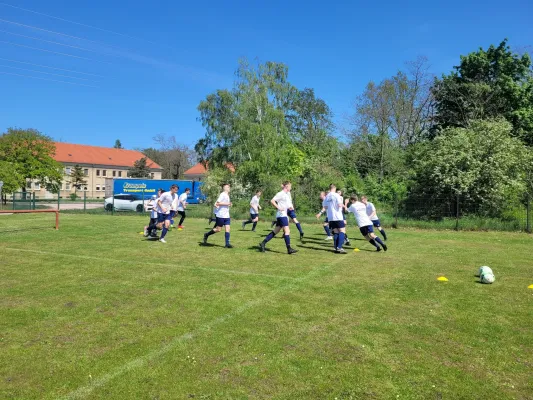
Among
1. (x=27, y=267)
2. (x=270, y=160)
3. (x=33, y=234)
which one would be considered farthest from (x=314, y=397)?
(x=270, y=160)

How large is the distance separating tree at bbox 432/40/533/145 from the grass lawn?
25029mm

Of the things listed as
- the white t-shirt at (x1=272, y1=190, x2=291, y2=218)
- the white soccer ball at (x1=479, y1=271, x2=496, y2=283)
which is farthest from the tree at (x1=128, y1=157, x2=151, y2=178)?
the white soccer ball at (x1=479, y1=271, x2=496, y2=283)

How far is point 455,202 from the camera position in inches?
827

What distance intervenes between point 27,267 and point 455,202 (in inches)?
761

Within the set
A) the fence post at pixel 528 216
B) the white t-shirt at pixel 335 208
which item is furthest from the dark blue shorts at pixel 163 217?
the fence post at pixel 528 216

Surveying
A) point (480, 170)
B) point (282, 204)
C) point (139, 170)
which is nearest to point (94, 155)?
point (139, 170)

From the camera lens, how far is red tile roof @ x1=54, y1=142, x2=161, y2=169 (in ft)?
264

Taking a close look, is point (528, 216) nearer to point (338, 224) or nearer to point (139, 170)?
point (338, 224)

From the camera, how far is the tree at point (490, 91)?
30.5 m

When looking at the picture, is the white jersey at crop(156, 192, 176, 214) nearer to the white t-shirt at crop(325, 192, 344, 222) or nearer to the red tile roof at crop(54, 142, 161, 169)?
the white t-shirt at crop(325, 192, 344, 222)

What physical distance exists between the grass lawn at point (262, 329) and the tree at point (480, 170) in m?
11.3

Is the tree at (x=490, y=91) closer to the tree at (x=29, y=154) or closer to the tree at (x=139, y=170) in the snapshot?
the tree at (x=29, y=154)

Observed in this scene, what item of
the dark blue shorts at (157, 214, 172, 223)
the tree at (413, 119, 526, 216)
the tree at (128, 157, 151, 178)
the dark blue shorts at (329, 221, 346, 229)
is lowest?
the dark blue shorts at (157, 214, 172, 223)

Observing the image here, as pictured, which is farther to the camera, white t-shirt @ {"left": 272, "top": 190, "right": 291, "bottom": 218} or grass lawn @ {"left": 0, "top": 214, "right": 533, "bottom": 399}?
white t-shirt @ {"left": 272, "top": 190, "right": 291, "bottom": 218}
